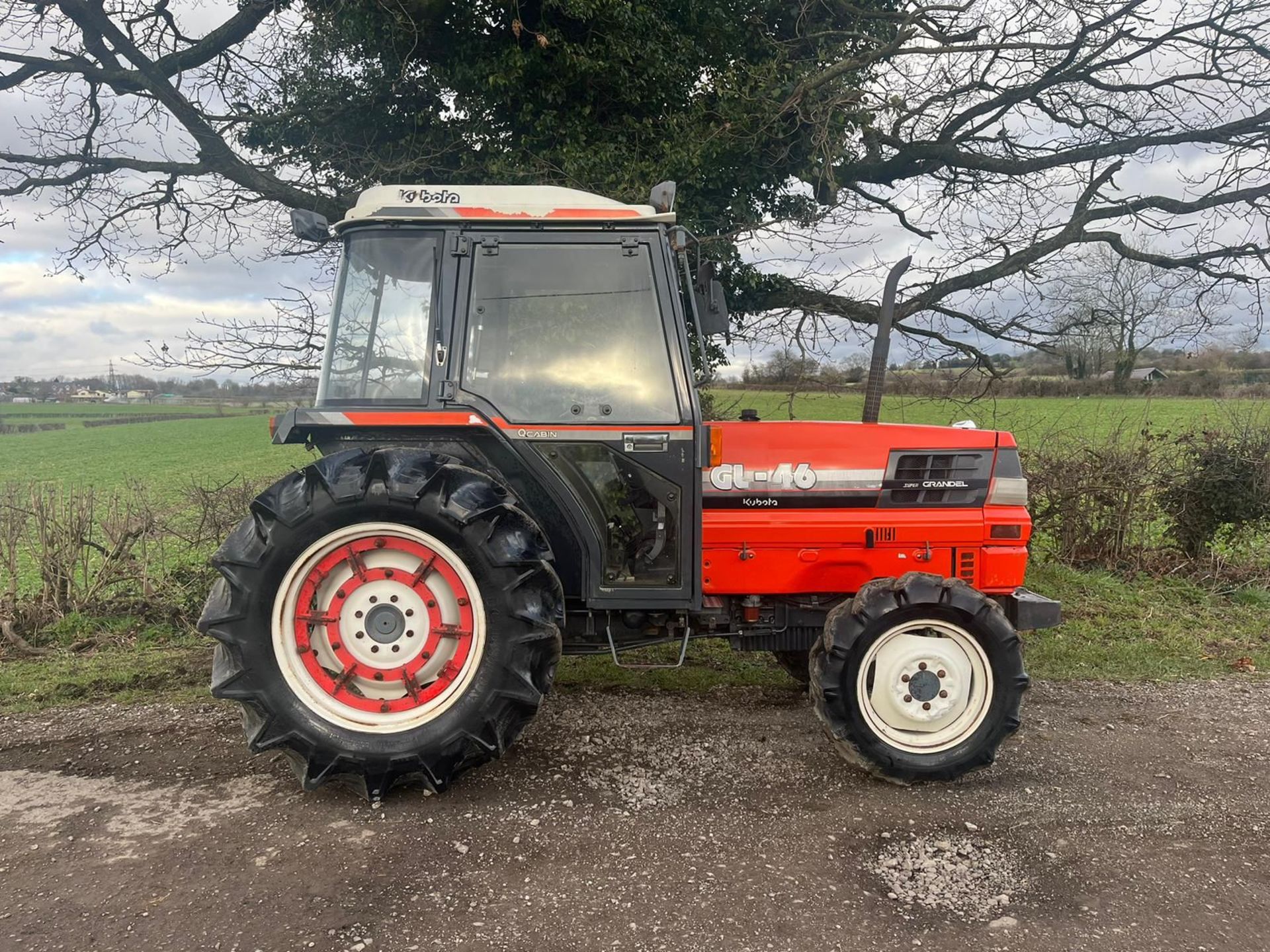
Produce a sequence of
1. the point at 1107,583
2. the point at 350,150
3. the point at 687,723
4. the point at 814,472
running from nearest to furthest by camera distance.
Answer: the point at 814,472 → the point at 687,723 → the point at 1107,583 → the point at 350,150

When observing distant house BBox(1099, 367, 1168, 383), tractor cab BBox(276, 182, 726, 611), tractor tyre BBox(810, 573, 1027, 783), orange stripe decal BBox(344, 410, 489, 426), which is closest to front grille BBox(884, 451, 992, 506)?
tractor tyre BBox(810, 573, 1027, 783)

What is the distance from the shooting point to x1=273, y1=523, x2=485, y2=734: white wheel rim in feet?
10.1

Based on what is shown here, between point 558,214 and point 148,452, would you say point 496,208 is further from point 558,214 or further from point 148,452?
point 148,452

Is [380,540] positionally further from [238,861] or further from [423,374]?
[238,861]

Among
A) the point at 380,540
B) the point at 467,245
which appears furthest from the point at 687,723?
the point at 467,245

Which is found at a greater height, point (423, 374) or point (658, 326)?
point (658, 326)

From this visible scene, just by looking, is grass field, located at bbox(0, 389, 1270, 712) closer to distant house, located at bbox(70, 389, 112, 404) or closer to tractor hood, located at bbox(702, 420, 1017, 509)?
tractor hood, located at bbox(702, 420, 1017, 509)

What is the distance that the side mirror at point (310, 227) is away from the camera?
330cm

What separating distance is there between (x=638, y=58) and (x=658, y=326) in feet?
16.9

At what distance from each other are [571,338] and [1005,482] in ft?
6.95

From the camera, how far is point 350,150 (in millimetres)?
7812

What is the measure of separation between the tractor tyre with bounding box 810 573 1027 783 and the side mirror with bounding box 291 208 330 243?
272 cm

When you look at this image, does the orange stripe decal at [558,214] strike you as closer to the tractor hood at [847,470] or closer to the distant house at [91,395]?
the tractor hood at [847,470]

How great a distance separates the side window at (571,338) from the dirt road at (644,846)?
156 centimetres
